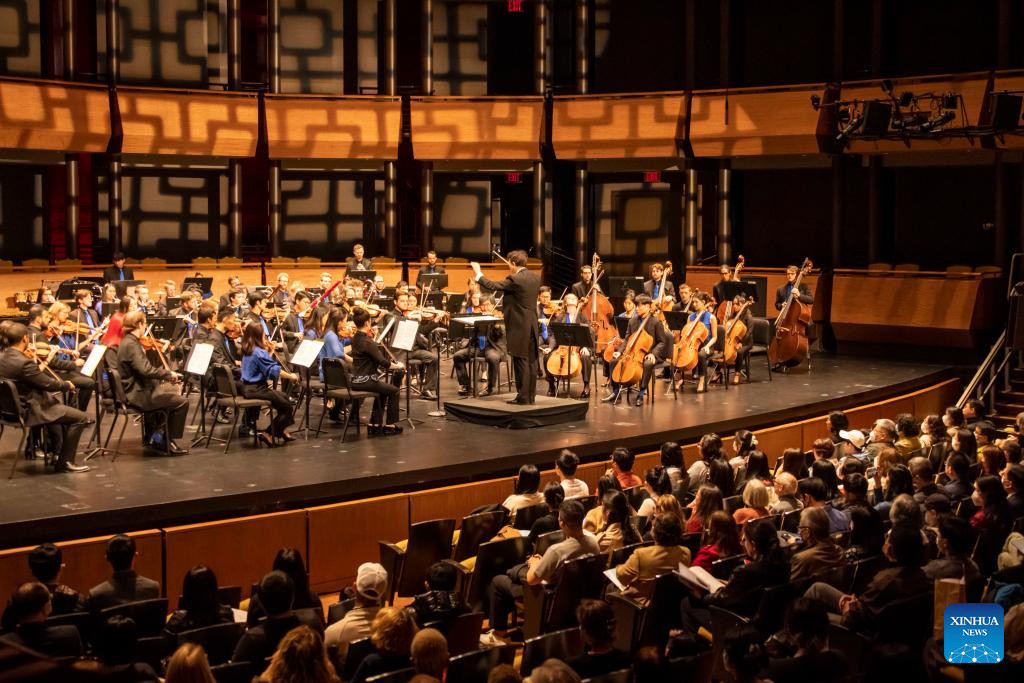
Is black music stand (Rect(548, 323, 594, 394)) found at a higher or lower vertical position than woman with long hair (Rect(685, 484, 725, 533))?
higher

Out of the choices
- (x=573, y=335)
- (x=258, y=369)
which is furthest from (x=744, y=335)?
(x=258, y=369)

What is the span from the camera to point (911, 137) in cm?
1571

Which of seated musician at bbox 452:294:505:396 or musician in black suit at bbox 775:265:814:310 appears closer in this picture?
seated musician at bbox 452:294:505:396

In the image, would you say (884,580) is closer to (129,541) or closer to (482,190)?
(129,541)

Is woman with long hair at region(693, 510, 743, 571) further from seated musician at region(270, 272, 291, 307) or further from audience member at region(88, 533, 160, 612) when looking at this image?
seated musician at region(270, 272, 291, 307)

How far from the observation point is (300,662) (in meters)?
4.21

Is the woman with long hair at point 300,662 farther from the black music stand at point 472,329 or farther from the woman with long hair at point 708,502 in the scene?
the black music stand at point 472,329

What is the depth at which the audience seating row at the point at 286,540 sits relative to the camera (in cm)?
759

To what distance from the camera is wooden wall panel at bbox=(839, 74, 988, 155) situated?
53.8ft

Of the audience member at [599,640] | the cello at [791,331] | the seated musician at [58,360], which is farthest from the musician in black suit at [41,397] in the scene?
the cello at [791,331]

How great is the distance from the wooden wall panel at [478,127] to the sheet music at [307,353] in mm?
11241

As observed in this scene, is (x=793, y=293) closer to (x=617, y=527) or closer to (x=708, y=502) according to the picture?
(x=708, y=502)

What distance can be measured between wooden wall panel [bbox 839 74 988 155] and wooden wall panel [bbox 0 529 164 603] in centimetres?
1234

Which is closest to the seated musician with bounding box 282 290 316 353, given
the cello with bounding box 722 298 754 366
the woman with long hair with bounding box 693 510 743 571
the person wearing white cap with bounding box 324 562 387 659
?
the cello with bounding box 722 298 754 366
